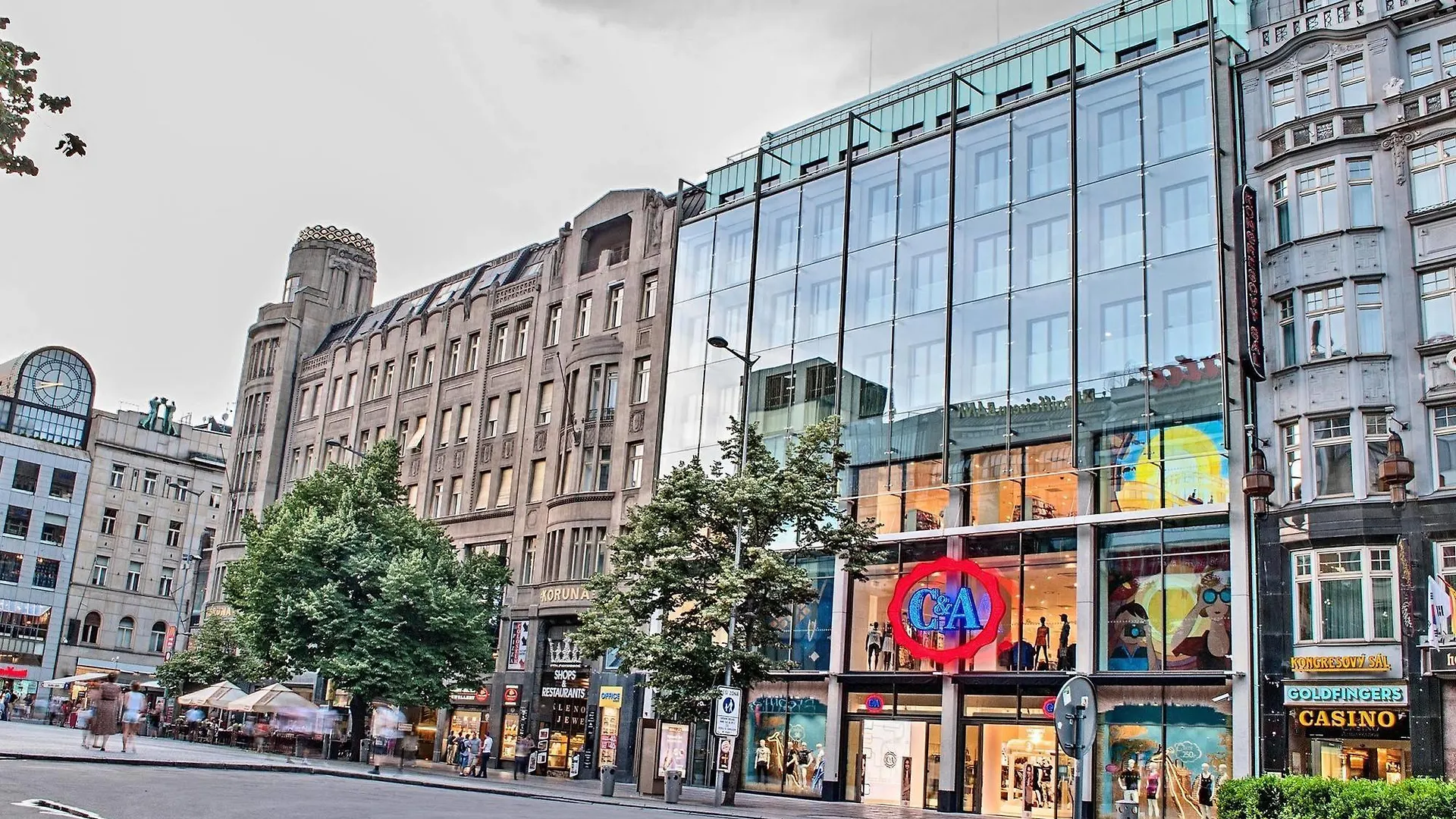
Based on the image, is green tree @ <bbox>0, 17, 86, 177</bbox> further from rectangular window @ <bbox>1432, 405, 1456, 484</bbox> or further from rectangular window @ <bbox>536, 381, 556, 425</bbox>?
rectangular window @ <bbox>536, 381, 556, 425</bbox>

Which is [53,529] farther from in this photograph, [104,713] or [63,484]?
[104,713]

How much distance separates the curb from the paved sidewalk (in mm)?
21

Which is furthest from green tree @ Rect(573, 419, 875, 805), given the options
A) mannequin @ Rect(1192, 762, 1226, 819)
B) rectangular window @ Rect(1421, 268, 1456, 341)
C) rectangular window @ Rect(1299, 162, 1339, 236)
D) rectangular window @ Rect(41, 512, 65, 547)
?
rectangular window @ Rect(41, 512, 65, 547)

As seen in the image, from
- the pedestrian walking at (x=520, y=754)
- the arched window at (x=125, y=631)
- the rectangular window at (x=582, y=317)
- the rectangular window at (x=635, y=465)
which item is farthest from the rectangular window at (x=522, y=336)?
the arched window at (x=125, y=631)

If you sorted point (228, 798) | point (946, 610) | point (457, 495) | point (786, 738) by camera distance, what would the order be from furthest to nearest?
point (457, 495) → point (786, 738) → point (946, 610) → point (228, 798)

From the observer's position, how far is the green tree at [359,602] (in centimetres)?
4416

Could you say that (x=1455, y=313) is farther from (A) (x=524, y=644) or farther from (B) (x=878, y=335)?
(A) (x=524, y=644)

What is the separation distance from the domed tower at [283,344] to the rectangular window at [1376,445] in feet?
193

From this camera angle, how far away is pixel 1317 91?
34312mm

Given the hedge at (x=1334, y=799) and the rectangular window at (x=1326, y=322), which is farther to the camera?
the rectangular window at (x=1326, y=322)

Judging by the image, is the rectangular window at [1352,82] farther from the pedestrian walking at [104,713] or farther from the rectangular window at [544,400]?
the pedestrian walking at [104,713]

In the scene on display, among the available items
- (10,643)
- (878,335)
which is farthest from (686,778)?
(10,643)

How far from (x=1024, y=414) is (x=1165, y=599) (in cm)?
683

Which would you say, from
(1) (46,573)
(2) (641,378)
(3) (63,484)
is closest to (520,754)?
(2) (641,378)
